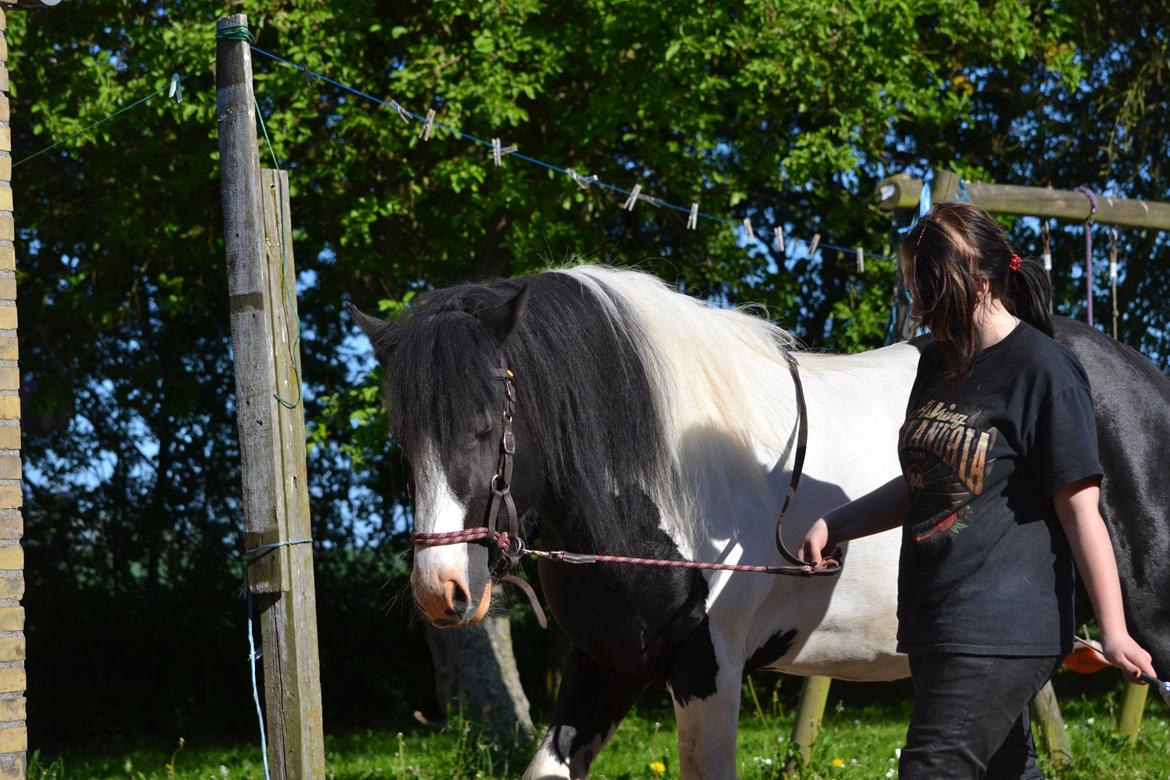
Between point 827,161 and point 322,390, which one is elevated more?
point 827,161

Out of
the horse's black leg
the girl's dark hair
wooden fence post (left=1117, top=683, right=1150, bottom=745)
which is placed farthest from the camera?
wooden fence post (left=1117, top=683, right=1150, bottom=745)

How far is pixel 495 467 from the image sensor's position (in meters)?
2.89

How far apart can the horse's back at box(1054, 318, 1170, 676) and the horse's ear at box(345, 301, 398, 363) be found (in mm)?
2022

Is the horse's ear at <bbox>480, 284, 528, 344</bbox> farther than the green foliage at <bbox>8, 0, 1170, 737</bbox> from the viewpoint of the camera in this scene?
No

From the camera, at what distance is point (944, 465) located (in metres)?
2.53

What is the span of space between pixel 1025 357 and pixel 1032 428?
0.50ft

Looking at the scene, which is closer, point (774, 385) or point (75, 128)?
point (774, 385)

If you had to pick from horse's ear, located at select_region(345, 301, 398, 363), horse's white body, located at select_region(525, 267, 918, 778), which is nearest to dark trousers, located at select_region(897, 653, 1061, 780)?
horse's white body, located at select_region(525, 267, 918, 778)

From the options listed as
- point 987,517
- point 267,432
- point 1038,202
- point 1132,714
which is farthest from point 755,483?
point 1132,714

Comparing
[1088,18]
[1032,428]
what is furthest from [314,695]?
[1088,18]

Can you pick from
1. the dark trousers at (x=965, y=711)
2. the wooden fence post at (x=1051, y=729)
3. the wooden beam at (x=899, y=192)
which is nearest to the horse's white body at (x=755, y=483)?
the dark trousers at (x=965, y=711)

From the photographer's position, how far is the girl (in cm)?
243

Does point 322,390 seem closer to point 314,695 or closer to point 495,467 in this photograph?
point 314,695

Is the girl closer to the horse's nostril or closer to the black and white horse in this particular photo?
the black and white horse
